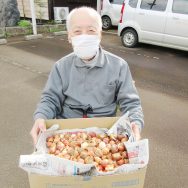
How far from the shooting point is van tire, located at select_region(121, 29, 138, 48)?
8.54m

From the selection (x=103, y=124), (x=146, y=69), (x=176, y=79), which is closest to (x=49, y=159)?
(x=103, y=124)

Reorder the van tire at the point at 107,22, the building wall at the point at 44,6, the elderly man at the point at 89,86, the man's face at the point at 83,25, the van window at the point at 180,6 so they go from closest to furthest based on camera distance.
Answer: the man's face at the point at 83,25, the elderly man at the point at 89,86, the van window at the point at 180,6, the van tire at the point at 107,22, the building wall at the point at 44,6

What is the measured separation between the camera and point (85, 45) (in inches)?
73.8

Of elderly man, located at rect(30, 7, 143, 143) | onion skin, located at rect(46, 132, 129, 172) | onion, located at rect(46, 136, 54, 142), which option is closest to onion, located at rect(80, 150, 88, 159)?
onion skin, located at rect(46, 132, 129, 172)

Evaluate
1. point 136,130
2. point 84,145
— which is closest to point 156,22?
point 136,130

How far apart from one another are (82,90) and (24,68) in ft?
15.4

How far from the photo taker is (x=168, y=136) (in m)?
3.91

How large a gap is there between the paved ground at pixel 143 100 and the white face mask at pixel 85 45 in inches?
65.8

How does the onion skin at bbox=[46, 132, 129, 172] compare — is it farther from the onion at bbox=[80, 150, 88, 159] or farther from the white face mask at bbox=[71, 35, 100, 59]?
the white face mask at bbox=[71, 35, 100, 59]

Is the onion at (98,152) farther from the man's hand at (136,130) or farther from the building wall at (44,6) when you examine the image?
the building wall at (44,6)

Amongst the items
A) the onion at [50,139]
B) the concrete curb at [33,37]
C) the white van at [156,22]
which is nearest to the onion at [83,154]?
the onion at [50,139]

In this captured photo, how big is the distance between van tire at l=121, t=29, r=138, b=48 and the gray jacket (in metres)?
6.72

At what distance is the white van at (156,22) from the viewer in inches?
303

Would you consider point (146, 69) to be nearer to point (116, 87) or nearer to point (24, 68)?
point (24, 68)
